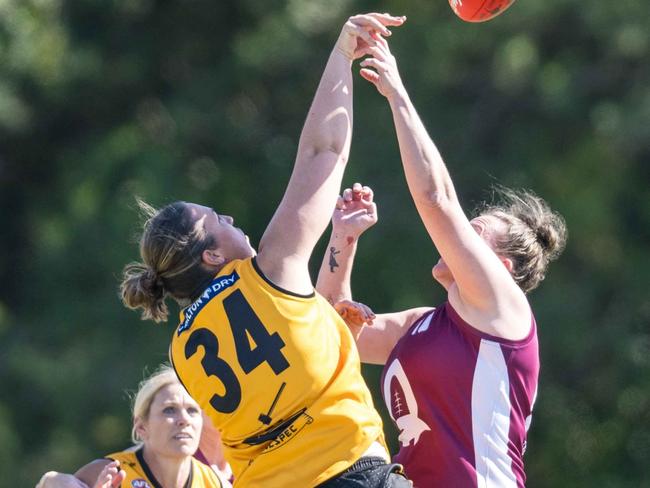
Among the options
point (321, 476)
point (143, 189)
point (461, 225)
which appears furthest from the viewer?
point (143, 189)

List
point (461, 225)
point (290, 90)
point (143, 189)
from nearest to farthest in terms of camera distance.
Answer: point (461, 225) < point (143, 189) < point (290, 90)

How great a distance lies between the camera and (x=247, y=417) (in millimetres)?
3246

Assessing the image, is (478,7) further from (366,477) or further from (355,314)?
(366,477)

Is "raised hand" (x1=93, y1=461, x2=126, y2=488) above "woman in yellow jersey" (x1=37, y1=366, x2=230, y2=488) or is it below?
above

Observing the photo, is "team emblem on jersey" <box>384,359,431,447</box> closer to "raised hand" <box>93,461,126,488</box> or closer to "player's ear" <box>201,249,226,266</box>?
"player's ear" <box>201,249,226,266</box>

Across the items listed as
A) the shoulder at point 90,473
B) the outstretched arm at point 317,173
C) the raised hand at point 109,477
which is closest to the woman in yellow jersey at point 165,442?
the shoulder at point 90,473

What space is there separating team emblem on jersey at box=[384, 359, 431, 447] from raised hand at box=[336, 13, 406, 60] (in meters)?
0.92

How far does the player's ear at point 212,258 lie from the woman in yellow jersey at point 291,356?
0.27 feet

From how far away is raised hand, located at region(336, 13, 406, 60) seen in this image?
135 inches

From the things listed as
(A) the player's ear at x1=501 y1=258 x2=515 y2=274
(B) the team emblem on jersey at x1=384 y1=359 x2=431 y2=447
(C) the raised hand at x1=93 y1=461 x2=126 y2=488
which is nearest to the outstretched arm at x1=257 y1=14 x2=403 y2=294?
(B) the team emblem on jersey at x1=384 y1=359 x2=431 y2=447

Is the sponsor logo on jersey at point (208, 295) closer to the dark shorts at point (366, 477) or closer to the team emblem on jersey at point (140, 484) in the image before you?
the dark shorts at point (366, 477)

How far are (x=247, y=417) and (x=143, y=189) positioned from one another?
232 inches

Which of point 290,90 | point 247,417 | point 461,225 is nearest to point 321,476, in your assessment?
point 247,417

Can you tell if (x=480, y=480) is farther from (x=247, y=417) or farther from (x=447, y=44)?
(x=447, y=44)
